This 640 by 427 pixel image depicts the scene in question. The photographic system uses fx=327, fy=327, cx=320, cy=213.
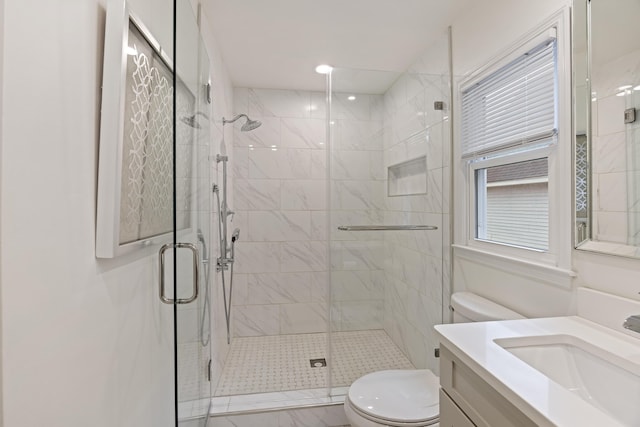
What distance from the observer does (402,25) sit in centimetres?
213

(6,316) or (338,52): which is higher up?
(338,52)

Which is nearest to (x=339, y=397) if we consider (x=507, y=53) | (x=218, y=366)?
(x=218, y=366)

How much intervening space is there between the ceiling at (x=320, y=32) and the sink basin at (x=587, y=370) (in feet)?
6.03

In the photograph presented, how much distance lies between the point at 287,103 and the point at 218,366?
242 centimetres

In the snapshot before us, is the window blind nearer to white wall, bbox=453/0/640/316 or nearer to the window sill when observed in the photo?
white wall, bbox=453/0/640/316

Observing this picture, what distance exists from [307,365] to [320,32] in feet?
8.14

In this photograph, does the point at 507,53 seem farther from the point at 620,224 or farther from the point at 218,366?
the point at 218,366

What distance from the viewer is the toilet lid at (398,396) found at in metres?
1.50

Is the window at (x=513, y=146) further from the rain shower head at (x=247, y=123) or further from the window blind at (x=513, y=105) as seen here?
the rain shower head at (x=247, y=123)

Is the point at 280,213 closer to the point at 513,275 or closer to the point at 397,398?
the point at 397,398

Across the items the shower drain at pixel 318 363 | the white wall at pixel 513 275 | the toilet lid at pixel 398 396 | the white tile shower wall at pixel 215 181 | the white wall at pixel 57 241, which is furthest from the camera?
the shower drain at pixel 318 363

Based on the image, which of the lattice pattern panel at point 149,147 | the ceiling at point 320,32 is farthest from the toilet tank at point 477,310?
the ceiling at point 320,32

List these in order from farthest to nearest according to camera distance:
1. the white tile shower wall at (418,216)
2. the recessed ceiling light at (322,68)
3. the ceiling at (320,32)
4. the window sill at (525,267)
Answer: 1. the recessed ceiling light at (322,68)
2. the white tile shower wall at (418,216)
3. the ceiling at (320,32)
4. the window sill at (525,267)

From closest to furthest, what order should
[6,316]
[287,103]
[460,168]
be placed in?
[6,316] < [460,168] < [287,103]
